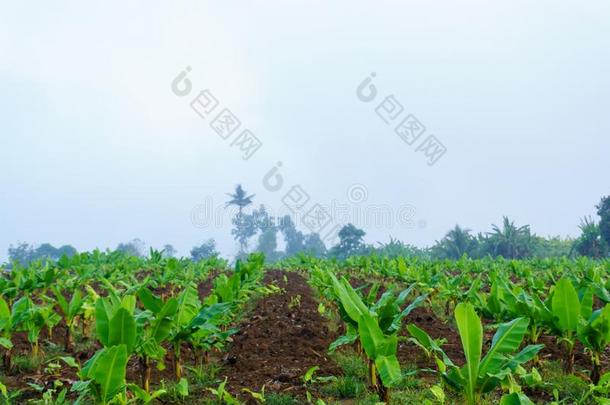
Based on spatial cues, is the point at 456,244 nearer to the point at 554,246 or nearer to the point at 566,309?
the point at 554,246

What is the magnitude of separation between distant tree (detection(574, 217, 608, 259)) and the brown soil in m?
36.6

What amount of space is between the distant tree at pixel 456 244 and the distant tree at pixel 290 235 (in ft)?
168

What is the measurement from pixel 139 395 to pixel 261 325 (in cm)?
326

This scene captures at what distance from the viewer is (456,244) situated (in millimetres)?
43969

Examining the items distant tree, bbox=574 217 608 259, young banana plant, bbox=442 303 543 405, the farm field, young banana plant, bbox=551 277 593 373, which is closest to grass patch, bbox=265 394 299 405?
the farm field

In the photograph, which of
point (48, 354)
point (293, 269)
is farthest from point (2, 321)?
point (293, 269)

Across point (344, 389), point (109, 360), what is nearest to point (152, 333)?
point (109, 360)

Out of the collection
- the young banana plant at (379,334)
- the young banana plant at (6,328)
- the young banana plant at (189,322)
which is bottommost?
the young banana plant at (379,334)

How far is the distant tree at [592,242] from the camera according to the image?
37.1m

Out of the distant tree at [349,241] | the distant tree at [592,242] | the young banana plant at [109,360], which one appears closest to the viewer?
the young banana plant at [109,360]

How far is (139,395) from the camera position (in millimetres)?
2975

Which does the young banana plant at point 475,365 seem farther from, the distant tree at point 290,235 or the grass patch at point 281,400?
the distant tree at point 290,235

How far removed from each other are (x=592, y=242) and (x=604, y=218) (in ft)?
9.18

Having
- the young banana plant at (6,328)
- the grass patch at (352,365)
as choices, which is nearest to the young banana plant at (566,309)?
the grass patch at (352,365)
